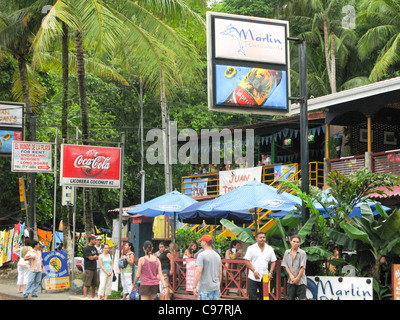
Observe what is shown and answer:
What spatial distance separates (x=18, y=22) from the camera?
22.7m

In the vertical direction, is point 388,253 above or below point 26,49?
below

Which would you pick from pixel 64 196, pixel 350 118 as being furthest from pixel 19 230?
pixel 350 118

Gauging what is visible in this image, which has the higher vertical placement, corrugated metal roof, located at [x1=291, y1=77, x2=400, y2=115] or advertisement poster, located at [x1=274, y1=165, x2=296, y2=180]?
corrugated metal roof, located at [x1=291, y1=77, x2=400, y2=115]

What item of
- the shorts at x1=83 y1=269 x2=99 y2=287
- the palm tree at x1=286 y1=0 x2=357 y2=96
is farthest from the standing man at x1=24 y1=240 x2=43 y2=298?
the palm tree at x1=286 y1=0 x2=357 y2=96

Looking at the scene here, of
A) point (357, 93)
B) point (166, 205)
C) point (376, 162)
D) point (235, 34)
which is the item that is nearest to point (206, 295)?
point (235, 34)

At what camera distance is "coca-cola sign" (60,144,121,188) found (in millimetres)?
18375

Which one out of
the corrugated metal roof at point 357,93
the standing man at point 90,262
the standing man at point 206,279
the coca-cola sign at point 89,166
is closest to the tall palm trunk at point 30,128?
the coca-cola sign at point 89,166

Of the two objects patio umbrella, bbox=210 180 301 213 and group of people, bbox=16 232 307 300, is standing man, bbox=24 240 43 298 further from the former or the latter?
patio umbrella, bbox=210 180 301 213

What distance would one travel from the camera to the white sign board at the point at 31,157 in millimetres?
22175

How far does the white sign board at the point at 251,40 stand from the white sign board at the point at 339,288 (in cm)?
495

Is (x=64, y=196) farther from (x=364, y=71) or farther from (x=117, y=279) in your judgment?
(x=364, y=71)

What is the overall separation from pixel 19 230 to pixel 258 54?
1829 cm

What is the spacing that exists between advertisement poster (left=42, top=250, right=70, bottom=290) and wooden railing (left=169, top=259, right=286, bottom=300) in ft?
14.0

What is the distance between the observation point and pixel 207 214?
18797 mm
